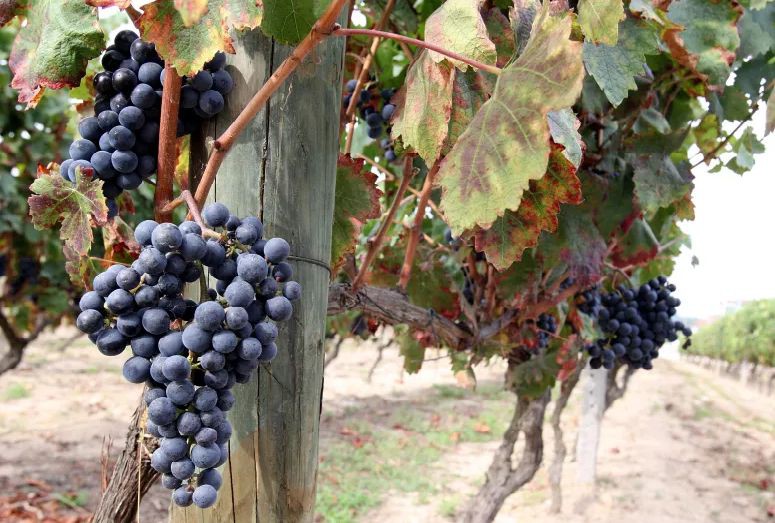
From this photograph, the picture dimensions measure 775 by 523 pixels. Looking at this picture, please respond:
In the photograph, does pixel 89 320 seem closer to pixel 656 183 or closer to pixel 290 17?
pixel 290 17

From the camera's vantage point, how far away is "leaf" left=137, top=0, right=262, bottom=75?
818 mm

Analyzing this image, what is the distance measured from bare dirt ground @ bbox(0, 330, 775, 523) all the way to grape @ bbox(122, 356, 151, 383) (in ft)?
9.76

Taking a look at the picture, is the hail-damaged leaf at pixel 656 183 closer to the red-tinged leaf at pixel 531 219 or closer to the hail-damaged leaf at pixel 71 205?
the red-tinged leaf at pixel 531 219

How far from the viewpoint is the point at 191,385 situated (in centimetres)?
87

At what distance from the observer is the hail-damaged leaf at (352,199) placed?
1.42m

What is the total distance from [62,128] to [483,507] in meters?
4.59

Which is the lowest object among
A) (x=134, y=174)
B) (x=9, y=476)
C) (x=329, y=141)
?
(x=9, y=476)

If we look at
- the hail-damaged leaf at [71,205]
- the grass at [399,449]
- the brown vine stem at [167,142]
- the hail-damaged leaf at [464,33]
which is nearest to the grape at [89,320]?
the hail-damaged leaf at [71,205]

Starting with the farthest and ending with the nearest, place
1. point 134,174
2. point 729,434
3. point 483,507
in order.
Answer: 1. point 729,434
2. point 483,507
3. point 134,174

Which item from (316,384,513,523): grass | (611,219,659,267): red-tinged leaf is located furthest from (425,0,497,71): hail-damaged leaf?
(316,384,513,523): grass

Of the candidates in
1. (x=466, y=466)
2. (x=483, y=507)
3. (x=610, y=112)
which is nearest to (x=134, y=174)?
(x=610, y=112)

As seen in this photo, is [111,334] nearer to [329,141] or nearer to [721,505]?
[329,141]

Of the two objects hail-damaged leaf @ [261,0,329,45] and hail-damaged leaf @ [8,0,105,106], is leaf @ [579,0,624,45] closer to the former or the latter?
hail-damaged leaf @ [261,0,329,45]

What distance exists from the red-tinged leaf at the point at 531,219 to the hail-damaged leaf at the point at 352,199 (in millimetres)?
311
